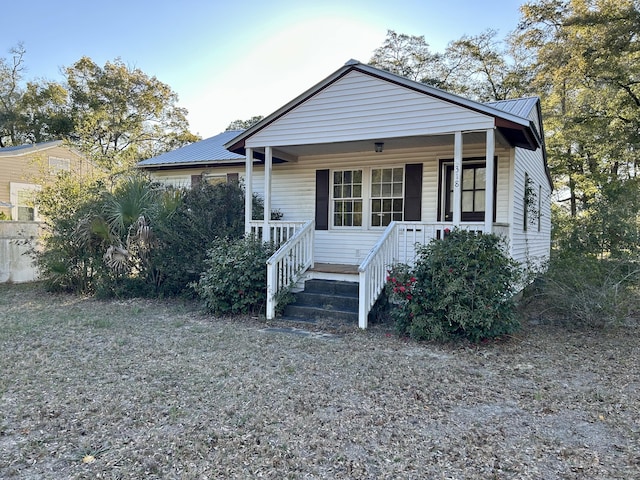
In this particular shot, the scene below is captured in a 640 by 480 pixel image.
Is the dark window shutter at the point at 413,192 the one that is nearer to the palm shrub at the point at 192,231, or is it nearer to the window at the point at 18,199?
the palm shrub at the point at 192,231

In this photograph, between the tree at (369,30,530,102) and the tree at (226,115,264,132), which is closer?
the tree at (369,30,530,102)

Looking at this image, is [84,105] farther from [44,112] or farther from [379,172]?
[379,172]

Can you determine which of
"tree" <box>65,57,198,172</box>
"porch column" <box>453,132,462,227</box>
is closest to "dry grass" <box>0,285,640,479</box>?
"porch column" <box>453,132,462,227</box>

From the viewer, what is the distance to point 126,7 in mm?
12289

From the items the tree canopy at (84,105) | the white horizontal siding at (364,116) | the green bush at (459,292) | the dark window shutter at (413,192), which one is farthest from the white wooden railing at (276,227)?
the tree canopy at (84,105)

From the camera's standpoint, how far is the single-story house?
692 cm

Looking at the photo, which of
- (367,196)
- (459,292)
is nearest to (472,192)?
(367,196)

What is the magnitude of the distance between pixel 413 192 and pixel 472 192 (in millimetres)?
1163

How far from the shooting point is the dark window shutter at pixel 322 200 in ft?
32.0

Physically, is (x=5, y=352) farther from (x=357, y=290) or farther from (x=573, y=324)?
(x=573, y=324)

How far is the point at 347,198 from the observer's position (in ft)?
31.5

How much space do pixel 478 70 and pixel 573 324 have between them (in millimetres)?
21988

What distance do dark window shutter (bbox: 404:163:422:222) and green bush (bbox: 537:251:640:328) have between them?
2691 mm

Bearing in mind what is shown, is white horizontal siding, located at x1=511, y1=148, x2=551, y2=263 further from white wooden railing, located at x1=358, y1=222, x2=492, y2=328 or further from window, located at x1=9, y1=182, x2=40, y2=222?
window, located at x1=9, y1=182, x2=40, y2=222
